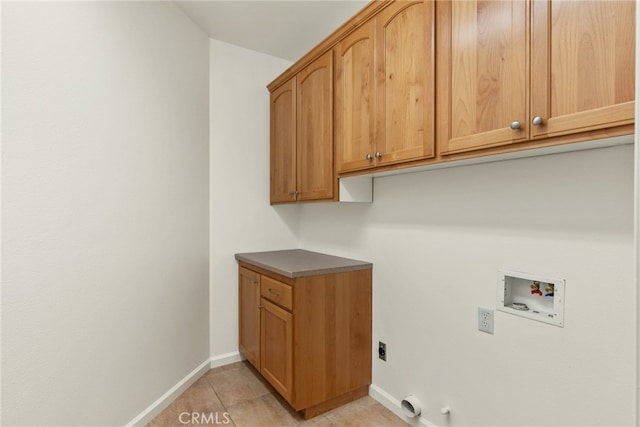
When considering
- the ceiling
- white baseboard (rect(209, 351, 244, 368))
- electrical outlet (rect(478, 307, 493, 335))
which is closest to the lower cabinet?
white baseboard (rect(209, 351, 244, 368))

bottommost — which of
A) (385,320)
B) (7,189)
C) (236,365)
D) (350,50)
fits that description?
(236,365)

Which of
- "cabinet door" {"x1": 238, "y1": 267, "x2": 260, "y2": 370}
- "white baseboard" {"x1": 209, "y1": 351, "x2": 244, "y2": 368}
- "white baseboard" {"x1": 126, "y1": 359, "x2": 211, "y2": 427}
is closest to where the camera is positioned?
"white baseboard" {"x1": 126, "y1": 359, "x2": 211, "y2": 427}

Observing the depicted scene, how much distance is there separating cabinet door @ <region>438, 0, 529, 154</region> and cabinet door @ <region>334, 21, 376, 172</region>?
44cm

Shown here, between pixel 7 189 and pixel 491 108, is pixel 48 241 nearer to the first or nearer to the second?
pixel 7 189

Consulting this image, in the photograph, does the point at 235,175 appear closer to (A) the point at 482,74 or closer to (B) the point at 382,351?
(B) the point at 382,351

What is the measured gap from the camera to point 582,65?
100 centimetres

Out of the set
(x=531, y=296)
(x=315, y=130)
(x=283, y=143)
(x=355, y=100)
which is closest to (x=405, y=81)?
(x=355, y=100)

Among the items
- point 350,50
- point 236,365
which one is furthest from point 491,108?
point 236,365

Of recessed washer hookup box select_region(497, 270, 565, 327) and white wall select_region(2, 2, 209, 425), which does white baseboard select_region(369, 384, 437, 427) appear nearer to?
recessed washer hookup box select_region(497, 270, 565, 327)

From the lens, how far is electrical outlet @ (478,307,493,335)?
1.49m

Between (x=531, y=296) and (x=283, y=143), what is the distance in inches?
77.1

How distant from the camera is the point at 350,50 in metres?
1.90

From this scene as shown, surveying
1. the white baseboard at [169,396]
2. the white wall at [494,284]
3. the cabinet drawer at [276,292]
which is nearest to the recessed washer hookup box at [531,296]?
the white wall at [494,284]

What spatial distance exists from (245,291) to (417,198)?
152 centimetres
